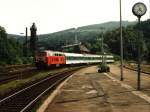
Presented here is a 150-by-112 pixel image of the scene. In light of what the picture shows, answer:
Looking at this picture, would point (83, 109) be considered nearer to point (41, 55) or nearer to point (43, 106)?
point (43, 106)

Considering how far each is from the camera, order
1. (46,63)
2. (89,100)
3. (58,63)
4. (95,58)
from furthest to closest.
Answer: (95,58), (58,63), (46,63), (89,100)

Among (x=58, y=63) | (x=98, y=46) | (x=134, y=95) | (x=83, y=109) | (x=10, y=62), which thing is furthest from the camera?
(x=98, y=46)

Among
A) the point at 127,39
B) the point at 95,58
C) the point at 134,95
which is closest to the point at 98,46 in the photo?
the point at 127,39

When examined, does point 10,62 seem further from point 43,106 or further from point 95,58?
point 43,106

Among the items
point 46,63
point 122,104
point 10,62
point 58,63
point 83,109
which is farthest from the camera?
point 10,62

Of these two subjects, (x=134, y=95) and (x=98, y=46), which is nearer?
(x=134, y=95)

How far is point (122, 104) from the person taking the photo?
19.0 metres

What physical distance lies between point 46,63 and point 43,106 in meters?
47.3

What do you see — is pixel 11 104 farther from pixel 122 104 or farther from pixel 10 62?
pixel 10 62

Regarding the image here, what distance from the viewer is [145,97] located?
21656mm

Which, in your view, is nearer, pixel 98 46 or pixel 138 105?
pixel 138 105

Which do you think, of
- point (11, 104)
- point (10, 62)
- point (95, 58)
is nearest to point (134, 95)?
point (11, 104)

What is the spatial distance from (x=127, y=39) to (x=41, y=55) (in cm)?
11865

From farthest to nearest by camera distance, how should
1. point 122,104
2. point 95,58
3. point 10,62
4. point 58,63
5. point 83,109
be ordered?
point 95,58 → point 10,62 → point 58,63 → point 122,104 → point 83,109
